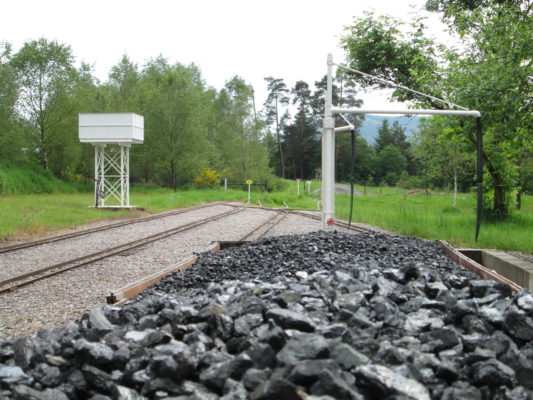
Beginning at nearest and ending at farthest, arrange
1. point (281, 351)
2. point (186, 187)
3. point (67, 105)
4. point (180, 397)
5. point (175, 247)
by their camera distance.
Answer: point (180, 397) → point (281, 351) → point (175, 247) → point (67, 105) → point (186, 187)

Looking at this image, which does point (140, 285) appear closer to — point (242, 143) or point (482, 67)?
point (482, 67)

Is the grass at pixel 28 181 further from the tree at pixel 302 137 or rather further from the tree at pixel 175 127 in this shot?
the tree at pixel 302 137

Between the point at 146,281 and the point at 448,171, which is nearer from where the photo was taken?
the point at 146,281

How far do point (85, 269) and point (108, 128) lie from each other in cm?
1450

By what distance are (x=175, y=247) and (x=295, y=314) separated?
837cm

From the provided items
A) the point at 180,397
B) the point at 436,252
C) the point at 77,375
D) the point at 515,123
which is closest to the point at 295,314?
the point at 180,397

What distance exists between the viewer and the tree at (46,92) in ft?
125

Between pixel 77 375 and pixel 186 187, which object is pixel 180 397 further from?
pixel 186 187

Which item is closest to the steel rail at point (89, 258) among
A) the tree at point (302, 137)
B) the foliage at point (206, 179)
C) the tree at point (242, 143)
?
the foliage at point (206, 179)

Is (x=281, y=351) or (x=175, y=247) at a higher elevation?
(x=281, y=351)

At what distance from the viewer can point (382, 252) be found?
7.29 metres

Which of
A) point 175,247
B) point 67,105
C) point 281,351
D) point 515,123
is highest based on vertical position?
point 67,105

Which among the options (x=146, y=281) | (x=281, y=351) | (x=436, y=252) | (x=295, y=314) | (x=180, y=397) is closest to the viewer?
(x=180, y=397)

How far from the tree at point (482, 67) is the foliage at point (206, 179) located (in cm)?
2771
